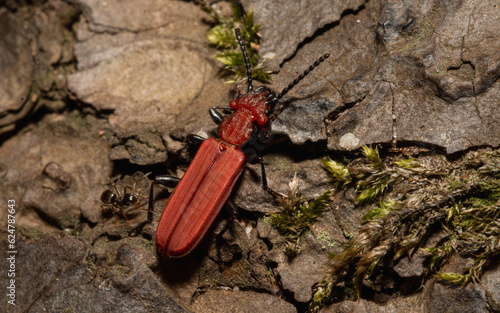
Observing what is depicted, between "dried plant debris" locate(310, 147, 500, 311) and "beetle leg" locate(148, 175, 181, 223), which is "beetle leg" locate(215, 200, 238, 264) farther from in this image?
"dried plant debris" locate(310, 147, 500, 311)

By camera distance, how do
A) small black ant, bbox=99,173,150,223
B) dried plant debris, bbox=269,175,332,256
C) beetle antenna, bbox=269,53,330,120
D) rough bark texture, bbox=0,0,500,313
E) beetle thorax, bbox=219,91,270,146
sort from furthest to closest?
beetle thorax, bbox=219,91,270,146, small black ant, bbox=99,173,150,223, beetle antenna, bbox=269,53,330,120, dried plant debris, bbox=269,175,332,256, rough bark texture, bbox=0,0,500,313

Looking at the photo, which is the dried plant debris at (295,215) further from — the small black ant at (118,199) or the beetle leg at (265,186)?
the small black ant at (118,199)

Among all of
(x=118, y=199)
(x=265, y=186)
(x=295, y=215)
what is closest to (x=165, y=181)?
(x=118, y=199)

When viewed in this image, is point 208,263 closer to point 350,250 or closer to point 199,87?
point 350,250

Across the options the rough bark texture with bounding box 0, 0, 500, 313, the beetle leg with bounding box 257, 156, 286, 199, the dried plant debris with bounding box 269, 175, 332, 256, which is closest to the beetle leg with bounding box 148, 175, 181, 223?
the rough bark texture with bounding box 0, 0, 500, 313

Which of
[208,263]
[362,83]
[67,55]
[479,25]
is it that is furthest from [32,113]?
[479,25]

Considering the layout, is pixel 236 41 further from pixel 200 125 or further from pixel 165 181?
pixel 165 181

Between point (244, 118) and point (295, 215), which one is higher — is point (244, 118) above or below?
above
